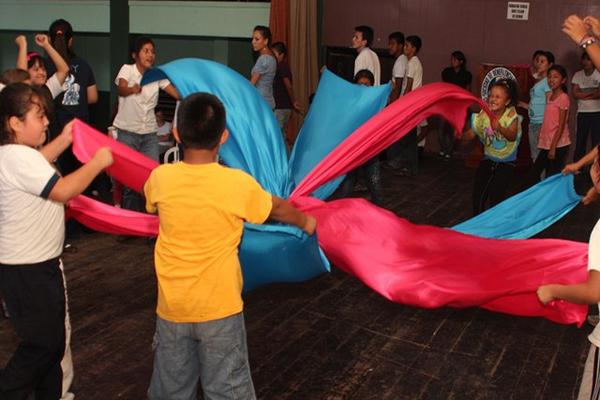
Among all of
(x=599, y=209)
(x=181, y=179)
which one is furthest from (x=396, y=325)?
(x=599, y=209)

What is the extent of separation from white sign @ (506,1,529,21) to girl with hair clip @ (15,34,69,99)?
5.76 metres

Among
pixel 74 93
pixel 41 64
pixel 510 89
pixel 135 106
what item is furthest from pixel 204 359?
pixel 74 93

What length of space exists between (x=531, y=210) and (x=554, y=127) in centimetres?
258

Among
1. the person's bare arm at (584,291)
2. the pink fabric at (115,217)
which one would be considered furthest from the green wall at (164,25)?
the person's bare arm at (584,291)

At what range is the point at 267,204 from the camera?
2.02 m

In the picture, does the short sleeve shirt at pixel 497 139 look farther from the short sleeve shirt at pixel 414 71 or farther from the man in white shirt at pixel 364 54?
the short sleeve shirt at pixel 414 71

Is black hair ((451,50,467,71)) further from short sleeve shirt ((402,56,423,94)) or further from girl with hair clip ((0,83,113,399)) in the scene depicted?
girl with hair clip ((0,83,113,399))

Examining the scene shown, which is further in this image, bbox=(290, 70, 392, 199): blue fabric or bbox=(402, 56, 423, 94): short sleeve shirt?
bbox=(402, 56, 423, 94): short sleeve shirt

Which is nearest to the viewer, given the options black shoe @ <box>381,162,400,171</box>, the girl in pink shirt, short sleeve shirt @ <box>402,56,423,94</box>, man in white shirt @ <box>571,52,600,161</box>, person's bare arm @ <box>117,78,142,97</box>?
person's bare arm @ <box>117,78,142,97</box>

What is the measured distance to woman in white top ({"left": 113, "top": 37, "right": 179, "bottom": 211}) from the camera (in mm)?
4594

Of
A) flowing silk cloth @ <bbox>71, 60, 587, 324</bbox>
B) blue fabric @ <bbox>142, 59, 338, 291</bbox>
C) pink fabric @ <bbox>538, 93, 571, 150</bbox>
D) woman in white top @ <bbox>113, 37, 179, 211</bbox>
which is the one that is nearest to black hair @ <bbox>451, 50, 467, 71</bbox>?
pink fabric @ <bbox>538, 93, 571, 150</bbox>

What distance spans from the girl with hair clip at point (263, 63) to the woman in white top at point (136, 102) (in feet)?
5.24

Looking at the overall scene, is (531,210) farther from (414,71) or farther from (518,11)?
(518,11)

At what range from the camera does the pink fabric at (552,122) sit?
583 centimetres
